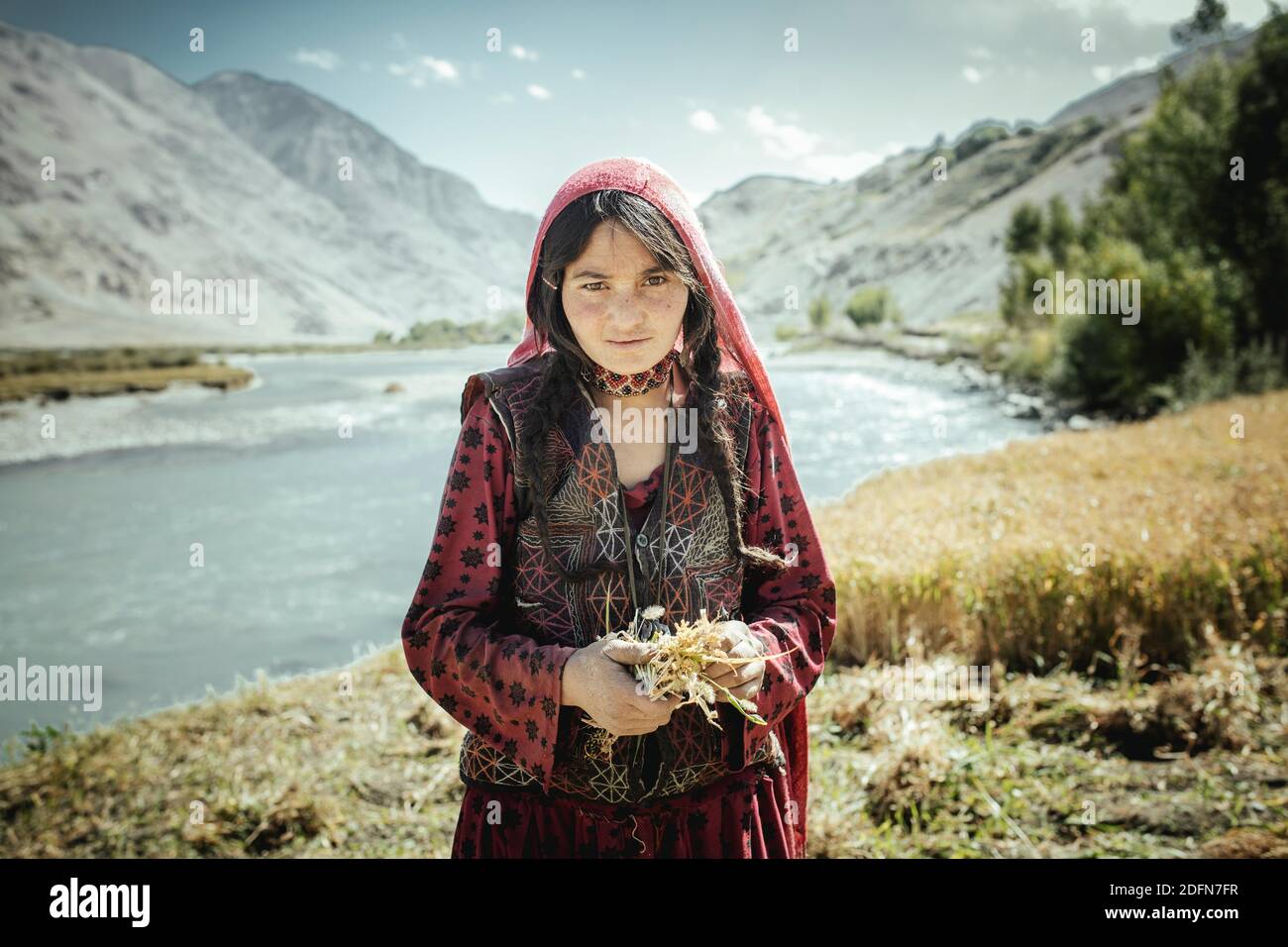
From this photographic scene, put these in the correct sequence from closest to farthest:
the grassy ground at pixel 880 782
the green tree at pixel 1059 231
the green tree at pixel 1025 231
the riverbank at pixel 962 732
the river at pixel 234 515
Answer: the grassy ground at pixel 880 782
the riverbank at pixel 962 732
the river at pixel 234 515
the green tree at pixel 1059 231
the green tree at pixel 1025 231

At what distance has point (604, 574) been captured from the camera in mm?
1657

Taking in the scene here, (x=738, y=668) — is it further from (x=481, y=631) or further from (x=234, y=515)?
(x=234, y=515)

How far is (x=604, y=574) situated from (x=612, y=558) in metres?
0.04

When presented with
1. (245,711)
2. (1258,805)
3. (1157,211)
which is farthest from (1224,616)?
(1157,211)

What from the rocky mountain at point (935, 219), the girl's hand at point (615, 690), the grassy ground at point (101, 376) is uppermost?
the rocky mountain at point (935, 219)

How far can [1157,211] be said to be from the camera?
76.4 feet

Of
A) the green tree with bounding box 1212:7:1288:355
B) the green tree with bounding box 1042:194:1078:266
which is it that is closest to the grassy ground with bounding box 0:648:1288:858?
the green tree with bounding box 1212:7:1288:355

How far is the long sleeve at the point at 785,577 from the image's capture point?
167cm

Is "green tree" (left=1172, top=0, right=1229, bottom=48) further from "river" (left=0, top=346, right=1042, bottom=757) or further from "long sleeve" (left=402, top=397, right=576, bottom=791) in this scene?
"long sleeve" (left=402, top=397, right=576, bottom=791)

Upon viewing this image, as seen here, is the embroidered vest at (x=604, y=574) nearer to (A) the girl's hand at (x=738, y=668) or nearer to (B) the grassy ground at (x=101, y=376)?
(A) the girl's hand at (x=738, y=668)

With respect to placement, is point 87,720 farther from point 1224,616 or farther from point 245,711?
point 1224,616

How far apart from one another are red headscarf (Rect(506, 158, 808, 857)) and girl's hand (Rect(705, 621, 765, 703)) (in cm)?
41

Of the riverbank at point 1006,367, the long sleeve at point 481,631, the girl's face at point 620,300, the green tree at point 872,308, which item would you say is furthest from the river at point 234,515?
the green tree at point 872,308

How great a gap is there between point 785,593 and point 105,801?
380 centimetres
